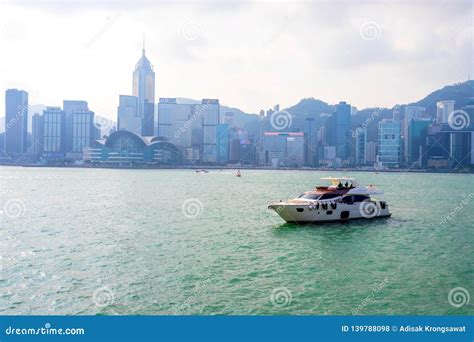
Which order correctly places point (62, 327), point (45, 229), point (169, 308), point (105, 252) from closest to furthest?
point (62, 327), point (169, 308), point (105, 252), point (45, 229)

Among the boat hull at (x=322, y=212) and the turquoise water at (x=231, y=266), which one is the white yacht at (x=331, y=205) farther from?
the turquoise water at (x=231, y=266)

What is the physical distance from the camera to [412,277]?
60.4 ft

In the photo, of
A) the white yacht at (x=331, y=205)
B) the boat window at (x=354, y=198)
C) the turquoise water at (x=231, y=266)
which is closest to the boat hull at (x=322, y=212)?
the white yacht at (x=331, y=205)

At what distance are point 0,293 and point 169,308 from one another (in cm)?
646

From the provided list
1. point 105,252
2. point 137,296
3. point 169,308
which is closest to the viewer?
point 169,308

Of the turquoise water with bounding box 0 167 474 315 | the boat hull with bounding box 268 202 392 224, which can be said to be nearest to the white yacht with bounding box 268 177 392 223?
the boat hull with bounding box 268 202 392 224

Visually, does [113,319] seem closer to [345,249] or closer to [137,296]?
[137,296]

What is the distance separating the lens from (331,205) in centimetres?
3266

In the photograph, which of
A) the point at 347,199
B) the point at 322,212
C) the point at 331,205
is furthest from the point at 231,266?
the point at 347,199

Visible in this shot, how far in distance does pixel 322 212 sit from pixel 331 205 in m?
0.94

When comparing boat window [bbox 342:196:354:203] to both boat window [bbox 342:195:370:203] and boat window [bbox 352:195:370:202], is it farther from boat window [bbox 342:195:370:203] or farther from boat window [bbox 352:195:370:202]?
boat window [bbox 352:195:370:202]

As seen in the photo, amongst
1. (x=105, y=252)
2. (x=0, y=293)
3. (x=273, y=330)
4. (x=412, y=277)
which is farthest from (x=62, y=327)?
(x=412, y=277)

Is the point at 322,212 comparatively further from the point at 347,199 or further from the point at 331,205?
the point at 347,199

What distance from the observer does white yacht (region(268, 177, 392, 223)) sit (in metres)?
31.6
